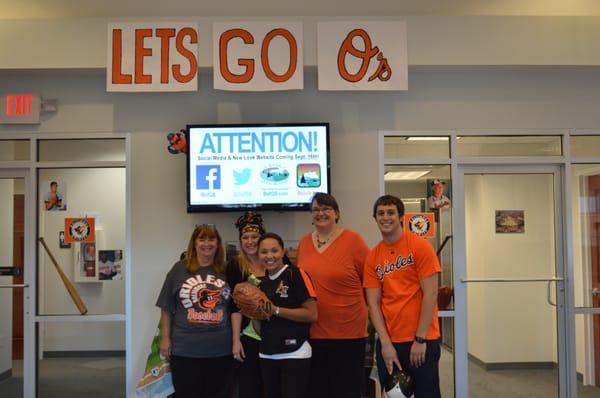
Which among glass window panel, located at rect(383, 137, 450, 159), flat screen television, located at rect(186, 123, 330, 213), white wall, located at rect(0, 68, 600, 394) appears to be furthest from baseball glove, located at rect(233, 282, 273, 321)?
glass window panel, located at rect(383, 137, 450, 159)

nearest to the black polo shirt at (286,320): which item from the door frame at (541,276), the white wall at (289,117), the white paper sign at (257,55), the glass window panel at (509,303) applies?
the white wall at (289,117)

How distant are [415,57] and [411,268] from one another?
6.77ft

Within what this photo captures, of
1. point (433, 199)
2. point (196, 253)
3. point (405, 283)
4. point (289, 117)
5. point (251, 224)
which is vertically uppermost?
point (289, 117)

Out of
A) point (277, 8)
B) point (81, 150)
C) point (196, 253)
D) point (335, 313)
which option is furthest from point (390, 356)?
point (81, 150)

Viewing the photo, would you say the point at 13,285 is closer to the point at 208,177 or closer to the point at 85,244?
the point at 85,244

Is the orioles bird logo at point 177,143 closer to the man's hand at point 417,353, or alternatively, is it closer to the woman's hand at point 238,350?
the woman's hand at point 238,350

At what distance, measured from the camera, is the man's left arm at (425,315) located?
2.72 meters

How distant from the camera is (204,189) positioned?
418 cm

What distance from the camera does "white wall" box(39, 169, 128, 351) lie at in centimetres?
439

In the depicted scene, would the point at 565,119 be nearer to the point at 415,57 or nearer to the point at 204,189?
the point at 415,57

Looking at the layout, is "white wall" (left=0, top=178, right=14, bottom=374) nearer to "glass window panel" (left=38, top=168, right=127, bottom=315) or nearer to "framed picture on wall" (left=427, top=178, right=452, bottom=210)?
"glass window panel" (left=38, top=168, right=127, bottom=315)

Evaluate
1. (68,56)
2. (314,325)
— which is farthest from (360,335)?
(68,56)

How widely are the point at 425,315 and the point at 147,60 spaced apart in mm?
2728

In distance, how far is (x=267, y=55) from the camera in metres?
4.06
